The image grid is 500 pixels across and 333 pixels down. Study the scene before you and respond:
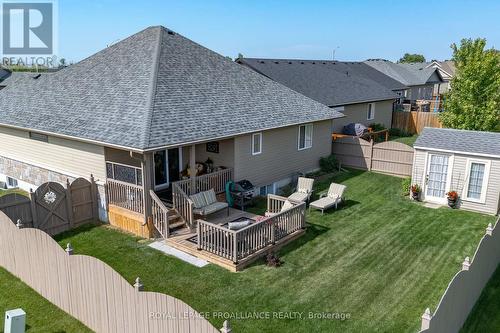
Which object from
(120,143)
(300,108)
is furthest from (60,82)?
(300,108)

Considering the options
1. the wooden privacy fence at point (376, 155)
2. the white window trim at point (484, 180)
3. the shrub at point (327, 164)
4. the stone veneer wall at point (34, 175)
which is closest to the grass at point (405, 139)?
the wooden privacy fence at point (376, 155)

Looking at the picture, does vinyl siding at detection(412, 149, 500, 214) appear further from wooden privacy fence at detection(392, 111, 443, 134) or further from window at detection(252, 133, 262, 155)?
wooden privacy fence at detection(392, 111, 443, 134)

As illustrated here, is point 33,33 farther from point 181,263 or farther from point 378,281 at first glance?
point 378,281

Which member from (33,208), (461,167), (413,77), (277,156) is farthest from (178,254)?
(413,77)

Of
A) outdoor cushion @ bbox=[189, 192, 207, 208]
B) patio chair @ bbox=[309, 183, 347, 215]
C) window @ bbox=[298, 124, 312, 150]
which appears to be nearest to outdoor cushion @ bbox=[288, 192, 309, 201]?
patio chair @ bbox=[309, 183, 347, 215]

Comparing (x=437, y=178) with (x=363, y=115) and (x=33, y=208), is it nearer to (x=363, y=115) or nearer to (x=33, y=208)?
(x=33, y=208)

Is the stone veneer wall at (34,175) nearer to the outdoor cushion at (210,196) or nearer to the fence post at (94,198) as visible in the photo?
the fence post at (94,198)
